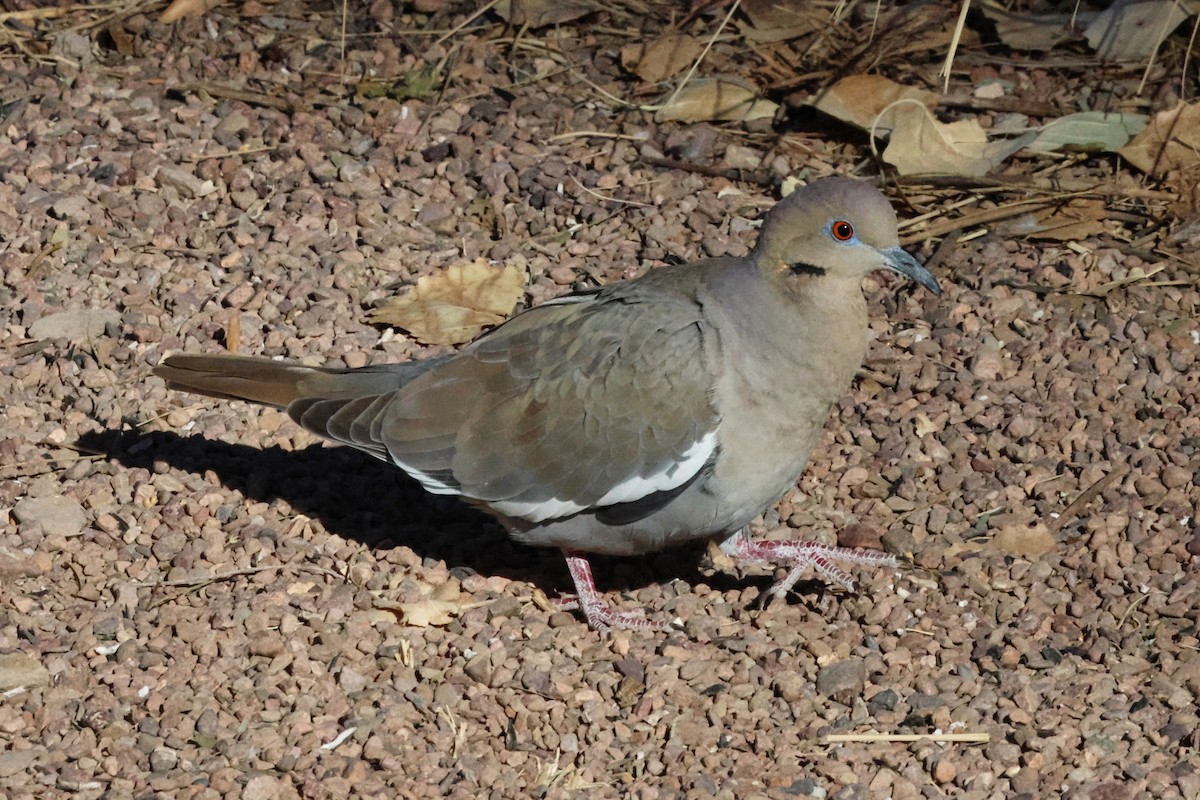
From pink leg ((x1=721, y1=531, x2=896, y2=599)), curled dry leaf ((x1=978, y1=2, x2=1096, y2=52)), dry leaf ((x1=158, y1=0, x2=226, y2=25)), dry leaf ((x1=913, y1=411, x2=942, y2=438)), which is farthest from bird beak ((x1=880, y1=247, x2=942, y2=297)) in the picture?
dry leaf ((x1=158, y1=0, x2=226, y2=25))

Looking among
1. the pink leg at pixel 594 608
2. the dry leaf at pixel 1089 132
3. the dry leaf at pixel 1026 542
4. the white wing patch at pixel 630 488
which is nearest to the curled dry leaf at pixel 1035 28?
the dry leaf at pixel 1089 132

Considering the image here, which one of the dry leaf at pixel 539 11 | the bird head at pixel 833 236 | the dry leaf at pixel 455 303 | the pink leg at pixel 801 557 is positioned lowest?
the pink leg at pixel 801 557

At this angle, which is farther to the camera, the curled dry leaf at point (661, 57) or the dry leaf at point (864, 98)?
the curled dry leaf at point (661, 57)

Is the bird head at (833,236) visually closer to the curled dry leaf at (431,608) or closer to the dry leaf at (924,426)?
the dry leaf at (924,426)

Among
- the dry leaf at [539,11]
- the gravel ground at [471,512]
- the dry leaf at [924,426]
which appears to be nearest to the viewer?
the gravel ground at [471,512]

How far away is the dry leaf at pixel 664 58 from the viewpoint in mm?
6164

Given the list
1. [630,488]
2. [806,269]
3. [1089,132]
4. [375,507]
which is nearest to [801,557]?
[630,488]

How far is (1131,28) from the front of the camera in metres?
6.18

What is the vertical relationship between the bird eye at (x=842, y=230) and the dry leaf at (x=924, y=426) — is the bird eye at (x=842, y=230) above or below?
above

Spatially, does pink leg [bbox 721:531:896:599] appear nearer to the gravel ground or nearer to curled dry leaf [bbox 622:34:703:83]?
the gravel ground

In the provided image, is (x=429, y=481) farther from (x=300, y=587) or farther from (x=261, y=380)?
(x=261, y=380)

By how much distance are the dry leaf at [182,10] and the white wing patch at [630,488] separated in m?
3.00

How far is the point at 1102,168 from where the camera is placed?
5.77m

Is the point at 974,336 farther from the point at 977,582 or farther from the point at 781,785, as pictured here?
the point at 781,785
